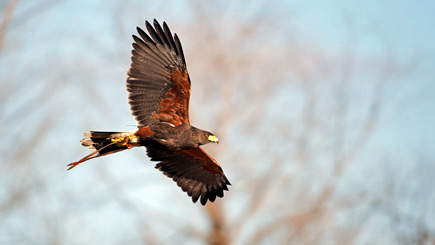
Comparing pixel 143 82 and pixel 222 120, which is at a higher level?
pixel 222 120

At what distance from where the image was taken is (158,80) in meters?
8.73

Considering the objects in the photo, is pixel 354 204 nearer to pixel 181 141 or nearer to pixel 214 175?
pixel 214 175

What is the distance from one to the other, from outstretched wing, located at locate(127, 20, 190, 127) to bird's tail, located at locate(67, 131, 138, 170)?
1.11 feet

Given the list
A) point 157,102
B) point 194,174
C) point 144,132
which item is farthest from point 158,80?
point 194,174

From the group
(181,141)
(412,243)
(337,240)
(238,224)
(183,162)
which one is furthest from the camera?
(238,224)

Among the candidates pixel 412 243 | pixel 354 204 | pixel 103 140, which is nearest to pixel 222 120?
pixel 354 204

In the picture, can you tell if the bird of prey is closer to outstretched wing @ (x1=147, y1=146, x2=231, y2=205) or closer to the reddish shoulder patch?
the reddish shoulder patch

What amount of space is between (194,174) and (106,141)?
5.26ft

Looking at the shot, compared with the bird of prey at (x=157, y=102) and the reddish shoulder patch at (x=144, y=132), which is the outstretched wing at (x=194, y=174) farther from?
the reddish shoulder patch at (x=144, y=132)

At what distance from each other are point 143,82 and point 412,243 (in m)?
4.78

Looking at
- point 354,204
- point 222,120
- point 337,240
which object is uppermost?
point 222,120

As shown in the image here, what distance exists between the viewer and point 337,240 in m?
18.5

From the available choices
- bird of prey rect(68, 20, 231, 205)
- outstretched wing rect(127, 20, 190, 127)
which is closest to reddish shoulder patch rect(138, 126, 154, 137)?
bird of prey rect(68, 20, 231, 205)

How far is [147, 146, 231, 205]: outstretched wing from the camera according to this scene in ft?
31.1
